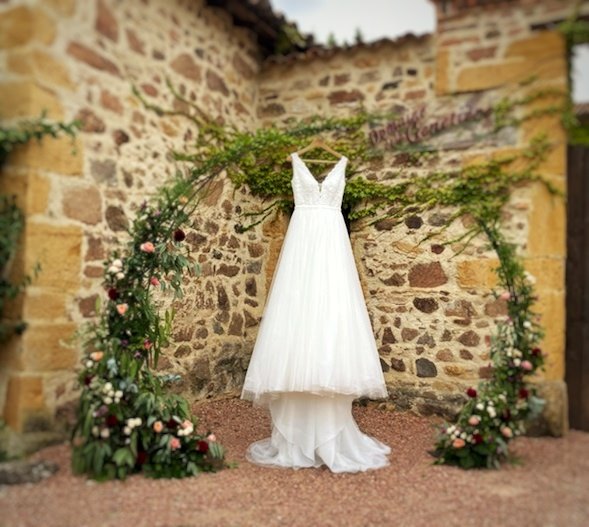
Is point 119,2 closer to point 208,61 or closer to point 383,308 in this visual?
point 208,61

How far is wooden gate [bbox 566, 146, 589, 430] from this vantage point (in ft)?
13.9

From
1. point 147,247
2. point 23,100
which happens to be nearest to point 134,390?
point 147,247

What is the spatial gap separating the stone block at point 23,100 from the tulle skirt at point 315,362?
1905 mm

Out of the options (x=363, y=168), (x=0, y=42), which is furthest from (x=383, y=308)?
(x=0, y=42)

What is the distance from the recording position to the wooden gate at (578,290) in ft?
13.9

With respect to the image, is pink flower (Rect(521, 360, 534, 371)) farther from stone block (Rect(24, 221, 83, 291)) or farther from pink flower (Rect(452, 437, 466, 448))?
stone block (Rect(24, 221, 83, 291))

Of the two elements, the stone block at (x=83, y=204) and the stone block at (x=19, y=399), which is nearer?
the stone block at (x=19, y=399)

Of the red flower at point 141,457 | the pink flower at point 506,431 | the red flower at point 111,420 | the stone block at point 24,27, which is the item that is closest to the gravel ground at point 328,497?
the red flower at point 141,457

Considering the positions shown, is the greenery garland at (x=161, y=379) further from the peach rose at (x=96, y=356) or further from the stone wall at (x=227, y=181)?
the stone wall at (x=227, y=181)

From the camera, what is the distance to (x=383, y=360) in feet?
16.7

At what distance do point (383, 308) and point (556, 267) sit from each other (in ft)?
4.98

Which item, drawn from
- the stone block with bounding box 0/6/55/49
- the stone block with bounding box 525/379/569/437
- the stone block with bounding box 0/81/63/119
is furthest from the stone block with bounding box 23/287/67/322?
the stone block with bounding box 525/379/569/437

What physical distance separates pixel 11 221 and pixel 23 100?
2.46 ft

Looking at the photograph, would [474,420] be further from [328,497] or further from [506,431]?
[328,497]
